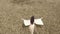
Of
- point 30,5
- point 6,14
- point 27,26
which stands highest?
point 30,5

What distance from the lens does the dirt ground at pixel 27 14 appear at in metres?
1.47

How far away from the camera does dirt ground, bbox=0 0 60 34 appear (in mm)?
1468

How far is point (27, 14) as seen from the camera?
66.5 inches

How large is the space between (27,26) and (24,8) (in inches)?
15.8

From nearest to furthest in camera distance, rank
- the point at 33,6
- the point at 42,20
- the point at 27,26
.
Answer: the point at 27,26, the point at 42,20, the point at 33,6

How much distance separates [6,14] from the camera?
66.4 inches

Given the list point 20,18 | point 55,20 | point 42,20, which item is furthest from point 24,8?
point 55,20

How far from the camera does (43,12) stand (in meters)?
1.75

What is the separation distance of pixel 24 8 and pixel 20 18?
241 millimetres

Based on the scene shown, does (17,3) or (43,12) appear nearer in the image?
(43,12)

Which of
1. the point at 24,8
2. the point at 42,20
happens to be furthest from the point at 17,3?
the point at 42,20

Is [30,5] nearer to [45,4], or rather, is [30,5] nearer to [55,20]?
[45,4]

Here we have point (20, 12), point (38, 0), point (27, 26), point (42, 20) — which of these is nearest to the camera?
point (27, 26)

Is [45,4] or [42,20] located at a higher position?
[45,4]
